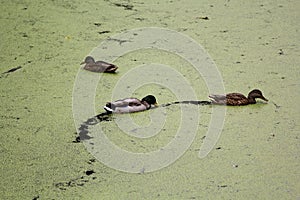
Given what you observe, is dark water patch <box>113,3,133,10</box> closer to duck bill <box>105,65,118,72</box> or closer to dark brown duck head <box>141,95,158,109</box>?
duck bill <box>105,65,118,72</box>

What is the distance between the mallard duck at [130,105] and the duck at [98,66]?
0.91 ft

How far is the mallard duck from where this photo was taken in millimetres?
1685

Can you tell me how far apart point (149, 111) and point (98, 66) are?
37cm

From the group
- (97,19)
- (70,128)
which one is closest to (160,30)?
(97,19)

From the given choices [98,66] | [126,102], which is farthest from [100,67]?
[126,102]

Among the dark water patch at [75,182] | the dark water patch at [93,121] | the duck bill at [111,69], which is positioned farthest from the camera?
the duck bill at [111,69]

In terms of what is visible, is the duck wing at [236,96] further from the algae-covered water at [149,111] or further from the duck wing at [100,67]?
the duck wing at [100,67]

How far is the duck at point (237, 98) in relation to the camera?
172cm

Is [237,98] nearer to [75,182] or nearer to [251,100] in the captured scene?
[251,100]

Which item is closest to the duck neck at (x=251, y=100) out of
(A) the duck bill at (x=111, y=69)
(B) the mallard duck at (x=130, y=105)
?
(B) the mallard duck at (x=130, y=105)

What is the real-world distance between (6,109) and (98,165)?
1.48ft

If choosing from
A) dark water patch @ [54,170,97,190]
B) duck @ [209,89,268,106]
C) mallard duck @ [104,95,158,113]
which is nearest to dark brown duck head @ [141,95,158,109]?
mallard duck @ [104,95,158,113]

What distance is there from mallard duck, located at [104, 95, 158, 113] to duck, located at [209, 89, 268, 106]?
208mm

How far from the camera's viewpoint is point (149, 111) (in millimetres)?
1696
